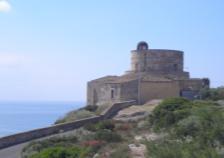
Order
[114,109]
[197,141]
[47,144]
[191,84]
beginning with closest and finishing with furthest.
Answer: [197,141] → [47,144] → [114,109] → [191,84]

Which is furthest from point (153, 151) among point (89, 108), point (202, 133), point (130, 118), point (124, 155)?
point (89, 108)

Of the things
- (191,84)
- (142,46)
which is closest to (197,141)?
(191,84)

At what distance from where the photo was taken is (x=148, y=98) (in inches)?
1587

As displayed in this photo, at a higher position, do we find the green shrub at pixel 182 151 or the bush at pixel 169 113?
the bush at pixel 169 113

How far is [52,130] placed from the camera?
91.7 ft

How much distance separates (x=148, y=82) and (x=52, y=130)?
13.8 metres

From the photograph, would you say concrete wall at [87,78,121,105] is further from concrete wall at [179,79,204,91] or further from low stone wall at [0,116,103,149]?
low stone wall at [0,116,103,149]

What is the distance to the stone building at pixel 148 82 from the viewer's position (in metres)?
40.2

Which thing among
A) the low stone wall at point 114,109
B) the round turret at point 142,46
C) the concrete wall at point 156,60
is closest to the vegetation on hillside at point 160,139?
the low stone wall at point 114,109

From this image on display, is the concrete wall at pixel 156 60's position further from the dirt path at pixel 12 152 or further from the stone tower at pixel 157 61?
the dirt path at pixel 12 152

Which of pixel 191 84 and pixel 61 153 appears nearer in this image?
pixel 61 153

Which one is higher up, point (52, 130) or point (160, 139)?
point (160, 139)

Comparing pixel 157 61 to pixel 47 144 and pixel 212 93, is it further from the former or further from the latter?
pixel 47 144

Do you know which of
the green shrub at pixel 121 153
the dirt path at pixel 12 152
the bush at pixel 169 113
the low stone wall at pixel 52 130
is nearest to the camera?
the green shrub at pixel 121 153
